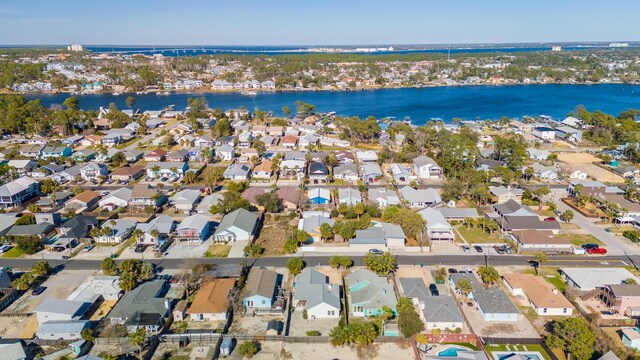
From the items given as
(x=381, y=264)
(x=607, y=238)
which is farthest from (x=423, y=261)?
(x=607, y=238)

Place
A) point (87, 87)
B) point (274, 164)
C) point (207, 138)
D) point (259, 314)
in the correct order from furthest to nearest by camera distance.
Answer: point (87, 87) < point (207, 138) < point (274, 164) < point (259, 314)

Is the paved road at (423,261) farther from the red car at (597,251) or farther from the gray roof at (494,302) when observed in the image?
the gray roof at (494,302)

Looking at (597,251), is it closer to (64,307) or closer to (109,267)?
(109,267)

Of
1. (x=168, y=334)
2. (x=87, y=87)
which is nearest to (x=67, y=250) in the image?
(x=168, y=334)

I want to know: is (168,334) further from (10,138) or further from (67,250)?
(10,138)

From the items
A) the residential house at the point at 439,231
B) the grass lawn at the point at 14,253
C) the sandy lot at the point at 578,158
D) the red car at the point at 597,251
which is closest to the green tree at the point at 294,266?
the residential house at the point at 439,231
